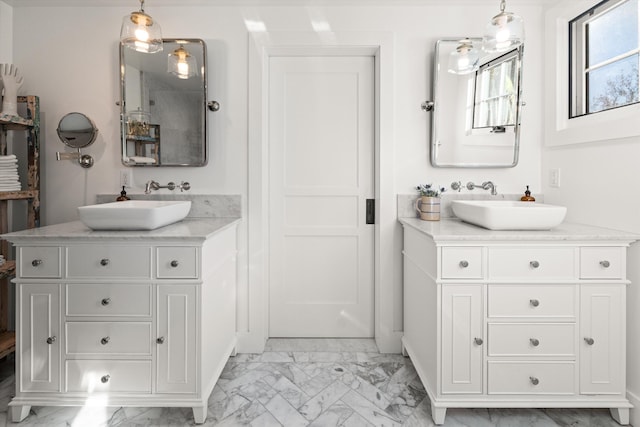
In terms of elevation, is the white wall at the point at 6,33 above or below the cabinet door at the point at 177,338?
above

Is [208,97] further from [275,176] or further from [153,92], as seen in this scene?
[275,176]

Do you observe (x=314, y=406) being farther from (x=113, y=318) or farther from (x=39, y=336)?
(x=39, y=336)

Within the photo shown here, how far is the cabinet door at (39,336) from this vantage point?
5.66 feet

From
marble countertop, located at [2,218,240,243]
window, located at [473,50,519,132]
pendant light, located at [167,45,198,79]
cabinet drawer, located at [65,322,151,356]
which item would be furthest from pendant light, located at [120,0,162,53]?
window, located at [473,50,519,132]

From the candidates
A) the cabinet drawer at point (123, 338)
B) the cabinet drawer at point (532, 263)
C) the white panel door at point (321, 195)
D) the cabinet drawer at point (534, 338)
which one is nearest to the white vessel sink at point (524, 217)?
the cabinet drawer at point (532, 263)

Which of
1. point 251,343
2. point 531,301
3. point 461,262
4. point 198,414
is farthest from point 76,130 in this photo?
point 531,301

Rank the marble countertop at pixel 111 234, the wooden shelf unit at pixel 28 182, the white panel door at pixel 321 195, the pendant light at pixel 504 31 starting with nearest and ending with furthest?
the marble countertop at pixel 111 234 < the pendant light at pixel 504 31 < the wooden shelf unit at pixel 28 182 < the white panel door at pixel 321 195

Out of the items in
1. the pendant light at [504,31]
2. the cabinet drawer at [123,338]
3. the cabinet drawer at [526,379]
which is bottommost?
the cabinet drawer at [526,379]

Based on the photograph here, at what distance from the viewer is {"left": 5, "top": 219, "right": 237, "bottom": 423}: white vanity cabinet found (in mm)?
1710

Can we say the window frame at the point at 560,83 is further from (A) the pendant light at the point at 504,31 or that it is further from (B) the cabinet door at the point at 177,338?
(B) the cabinet door at the point at 177,338

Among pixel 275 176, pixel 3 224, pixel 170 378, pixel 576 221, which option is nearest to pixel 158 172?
pixel 275 176

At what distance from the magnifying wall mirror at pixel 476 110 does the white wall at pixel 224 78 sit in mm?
82

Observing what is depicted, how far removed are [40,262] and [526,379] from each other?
2.39 m

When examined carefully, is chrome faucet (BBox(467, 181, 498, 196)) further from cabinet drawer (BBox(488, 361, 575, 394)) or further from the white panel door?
cabinet drawer (BBox(488, 361, 575, 394))
